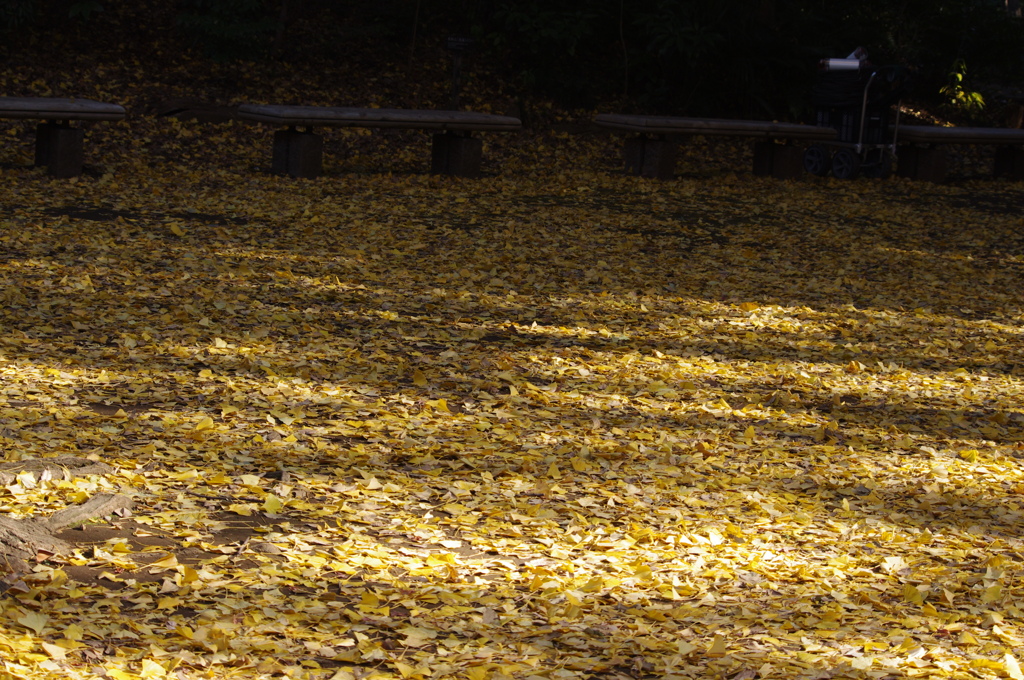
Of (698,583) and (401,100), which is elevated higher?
(401,100)

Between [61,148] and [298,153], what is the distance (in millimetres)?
2182

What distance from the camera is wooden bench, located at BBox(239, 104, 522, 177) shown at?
11000mm

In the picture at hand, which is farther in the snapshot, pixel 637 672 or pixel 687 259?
pixel 687 259

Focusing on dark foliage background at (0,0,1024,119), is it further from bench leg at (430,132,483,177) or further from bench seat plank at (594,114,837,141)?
bench leg at (430,132,483,177)

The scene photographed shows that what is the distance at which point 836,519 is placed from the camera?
4.01 m

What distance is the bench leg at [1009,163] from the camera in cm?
1501

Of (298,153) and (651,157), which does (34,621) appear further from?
(651,157)

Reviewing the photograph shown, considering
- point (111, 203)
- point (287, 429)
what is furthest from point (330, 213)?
point (287, 429)

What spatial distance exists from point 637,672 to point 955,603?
1.09m

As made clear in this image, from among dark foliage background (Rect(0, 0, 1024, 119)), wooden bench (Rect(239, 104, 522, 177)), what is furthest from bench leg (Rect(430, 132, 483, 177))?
dark foliage background (Rect(0, 0, 1024, 119))

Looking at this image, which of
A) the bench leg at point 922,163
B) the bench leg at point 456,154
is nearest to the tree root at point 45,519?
the bench leg at point 456,154

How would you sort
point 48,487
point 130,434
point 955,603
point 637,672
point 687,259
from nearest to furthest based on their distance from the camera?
point 637,672 < point 955,603 < point 48,487 < point 130,434 < point 687,259

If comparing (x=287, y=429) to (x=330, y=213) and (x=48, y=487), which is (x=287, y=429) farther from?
(x=330, y=213)

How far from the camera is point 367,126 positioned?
1135 centimetres
